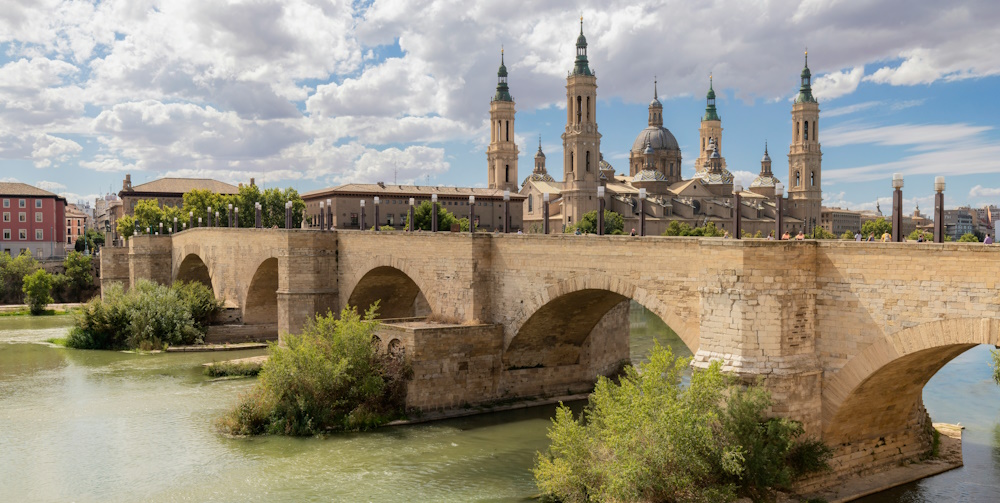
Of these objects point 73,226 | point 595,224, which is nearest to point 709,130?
point 595,224

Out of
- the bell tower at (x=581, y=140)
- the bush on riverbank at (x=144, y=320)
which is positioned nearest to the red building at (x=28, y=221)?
the bush on riverbank at (x=144, y=320)

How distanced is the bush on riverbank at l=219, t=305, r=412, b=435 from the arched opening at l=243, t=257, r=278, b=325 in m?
14.8

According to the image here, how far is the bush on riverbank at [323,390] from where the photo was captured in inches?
844

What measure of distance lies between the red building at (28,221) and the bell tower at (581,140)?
169 ft

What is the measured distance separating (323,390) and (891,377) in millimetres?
13183

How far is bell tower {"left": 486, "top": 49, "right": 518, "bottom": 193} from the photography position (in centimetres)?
11019

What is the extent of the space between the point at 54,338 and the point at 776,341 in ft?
116

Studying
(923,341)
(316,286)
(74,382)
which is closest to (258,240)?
(316,286)

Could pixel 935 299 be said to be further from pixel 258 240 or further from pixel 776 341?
pixel 258 240

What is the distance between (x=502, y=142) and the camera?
365ft

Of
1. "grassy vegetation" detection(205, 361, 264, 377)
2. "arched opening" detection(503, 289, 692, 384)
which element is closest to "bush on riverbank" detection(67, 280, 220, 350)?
"grassy vegetation" detection(205, 361, 264, 377)

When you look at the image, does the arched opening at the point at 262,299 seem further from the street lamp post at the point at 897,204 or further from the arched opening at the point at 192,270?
the street lamp post at the point at 897,204

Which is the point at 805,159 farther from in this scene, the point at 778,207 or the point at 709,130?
the point at 778,207

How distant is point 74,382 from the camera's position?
28672 mm
